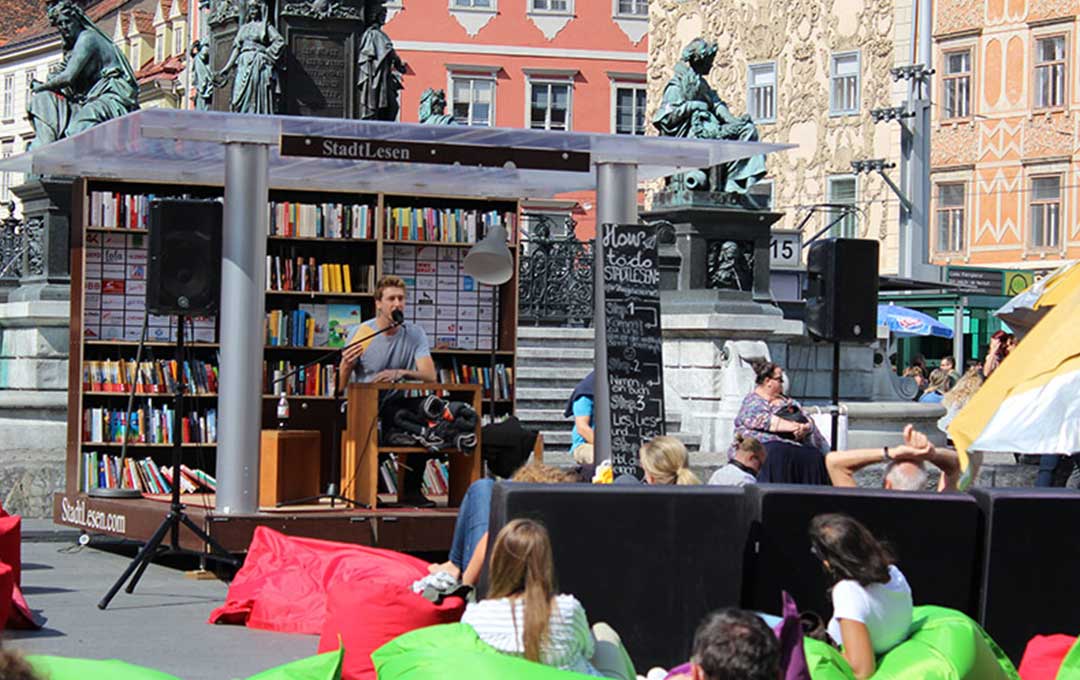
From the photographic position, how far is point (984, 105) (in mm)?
48781

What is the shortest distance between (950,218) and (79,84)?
116ft

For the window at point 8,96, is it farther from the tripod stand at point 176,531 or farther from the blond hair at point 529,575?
the blond hair at point 529,575

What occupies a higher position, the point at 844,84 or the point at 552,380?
the point at 844,84

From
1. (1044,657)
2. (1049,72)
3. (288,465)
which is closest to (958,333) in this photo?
(1049,72)

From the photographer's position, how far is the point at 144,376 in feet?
47.1

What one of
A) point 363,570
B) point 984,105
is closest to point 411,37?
point 984,105

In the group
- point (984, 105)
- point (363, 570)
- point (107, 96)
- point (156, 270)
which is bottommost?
point (363, 570)

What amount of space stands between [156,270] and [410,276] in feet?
11.8

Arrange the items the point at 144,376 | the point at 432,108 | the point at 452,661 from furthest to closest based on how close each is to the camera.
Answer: the point at 432,108 < the point at 144,376 < the point at 452,661

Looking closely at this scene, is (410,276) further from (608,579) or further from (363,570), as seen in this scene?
(608,579)

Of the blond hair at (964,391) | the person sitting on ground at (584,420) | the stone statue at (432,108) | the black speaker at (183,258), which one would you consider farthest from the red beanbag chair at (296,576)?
the stone statue at (432,108)

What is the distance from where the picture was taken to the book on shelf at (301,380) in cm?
1451

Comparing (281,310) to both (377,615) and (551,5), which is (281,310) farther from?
(551,5)

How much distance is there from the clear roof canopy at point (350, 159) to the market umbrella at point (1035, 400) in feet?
15.3
